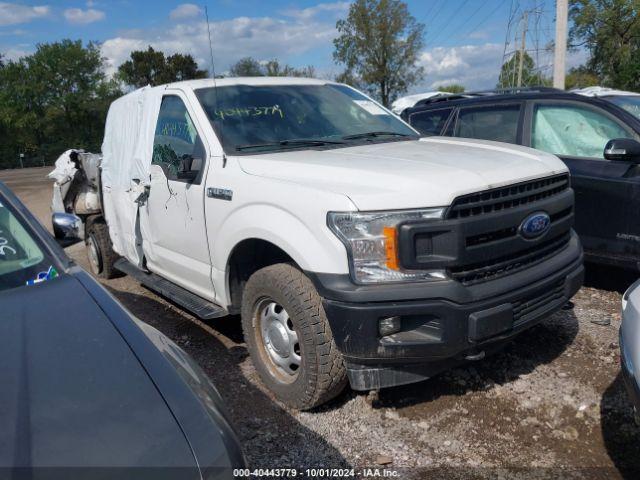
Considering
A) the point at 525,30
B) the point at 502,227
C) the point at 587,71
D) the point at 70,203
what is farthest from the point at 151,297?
the point at 587,71

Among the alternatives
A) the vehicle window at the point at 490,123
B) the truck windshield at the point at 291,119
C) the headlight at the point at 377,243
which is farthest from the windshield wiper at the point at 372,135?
the vehicle window at the point at 490,123

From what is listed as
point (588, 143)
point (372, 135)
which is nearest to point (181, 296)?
point (372, 135)

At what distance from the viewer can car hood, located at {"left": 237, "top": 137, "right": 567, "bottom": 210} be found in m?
2.71

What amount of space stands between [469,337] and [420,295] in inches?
13.2

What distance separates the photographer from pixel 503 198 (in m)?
2.91

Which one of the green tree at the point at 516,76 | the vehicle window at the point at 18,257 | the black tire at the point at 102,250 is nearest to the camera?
the vehicle window at the point at 18,257

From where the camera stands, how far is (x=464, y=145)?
3740mm

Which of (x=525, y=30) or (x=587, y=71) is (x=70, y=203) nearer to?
(x=525, y=30)

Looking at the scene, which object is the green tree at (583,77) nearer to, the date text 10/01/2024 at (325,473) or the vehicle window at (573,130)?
the vehicle window at (573,130)

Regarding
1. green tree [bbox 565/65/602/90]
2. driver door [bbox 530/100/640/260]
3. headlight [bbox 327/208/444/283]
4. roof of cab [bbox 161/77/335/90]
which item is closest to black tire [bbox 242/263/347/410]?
headlight [bbox 327/208/444/283]

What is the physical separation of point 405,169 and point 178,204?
1856 millimetres

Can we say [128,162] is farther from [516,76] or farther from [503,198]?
[516,76]

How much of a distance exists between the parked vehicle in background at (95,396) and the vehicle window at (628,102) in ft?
15.4

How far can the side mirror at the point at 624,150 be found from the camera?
4.35m
